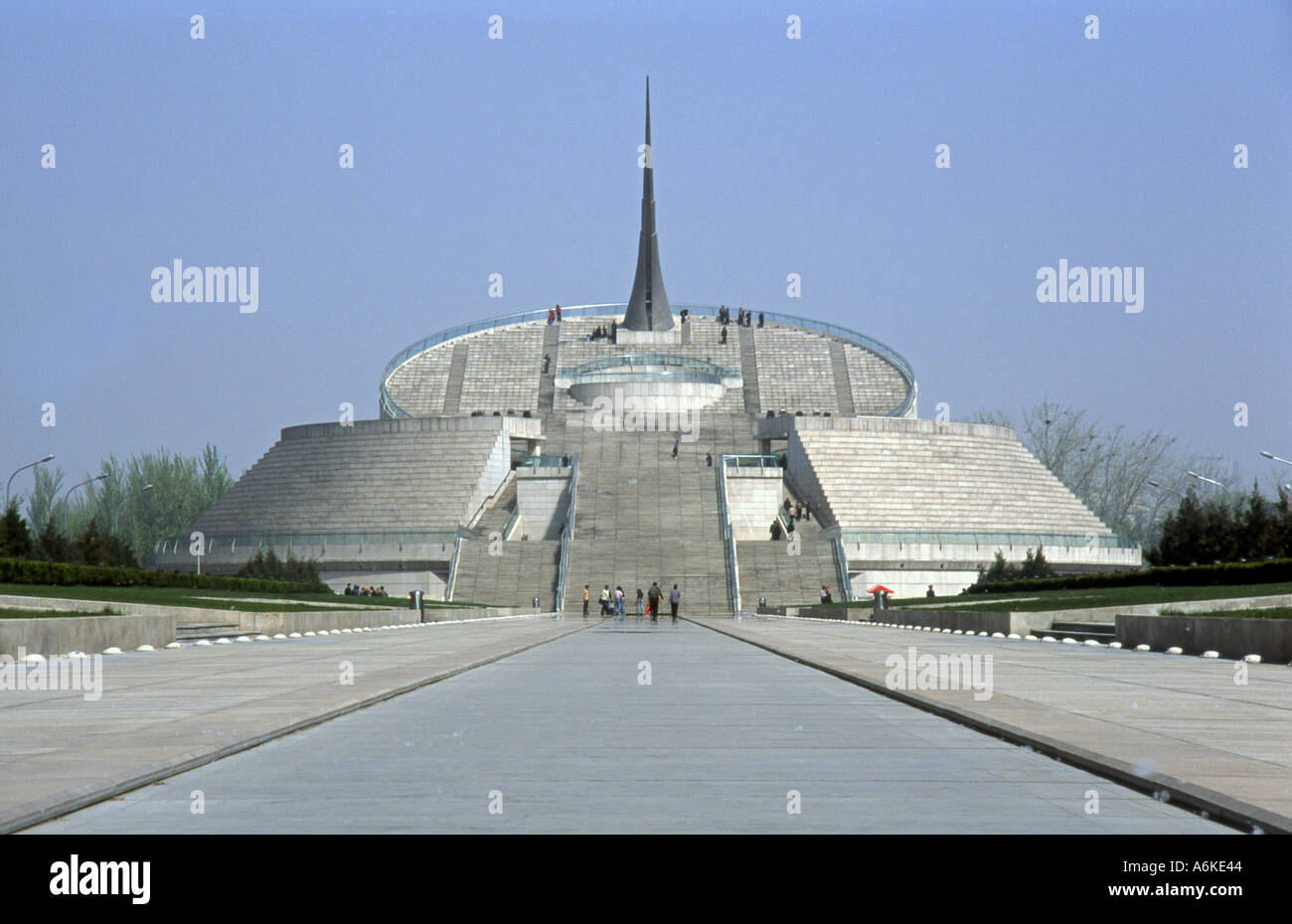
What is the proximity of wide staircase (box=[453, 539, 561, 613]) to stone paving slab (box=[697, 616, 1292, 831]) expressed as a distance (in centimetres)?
3456

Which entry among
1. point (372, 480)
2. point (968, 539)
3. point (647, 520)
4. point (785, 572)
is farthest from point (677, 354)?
point (785, 572)

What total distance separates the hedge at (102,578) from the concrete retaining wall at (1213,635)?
62.1ft

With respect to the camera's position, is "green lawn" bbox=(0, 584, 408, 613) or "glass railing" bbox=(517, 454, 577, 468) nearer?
"green lawn" bbox=(0, 584, 408, 613)

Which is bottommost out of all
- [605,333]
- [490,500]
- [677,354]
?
[490,500]

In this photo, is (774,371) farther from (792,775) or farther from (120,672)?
(792,775)

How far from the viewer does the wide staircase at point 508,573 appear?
52.2 m

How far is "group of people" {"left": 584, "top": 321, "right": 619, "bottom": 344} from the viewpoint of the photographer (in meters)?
96.2

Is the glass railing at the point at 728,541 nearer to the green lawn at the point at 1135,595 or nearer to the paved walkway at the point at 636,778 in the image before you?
the green lawn at the point at 1135,595

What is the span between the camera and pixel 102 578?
29078mm

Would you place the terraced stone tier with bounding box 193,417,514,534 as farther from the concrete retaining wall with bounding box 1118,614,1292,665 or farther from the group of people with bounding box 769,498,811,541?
the concrete retaining wall with bounding box 1118,614,1292,665

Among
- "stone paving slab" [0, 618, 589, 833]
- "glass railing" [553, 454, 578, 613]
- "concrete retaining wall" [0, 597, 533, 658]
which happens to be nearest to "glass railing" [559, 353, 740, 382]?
"glass railing" [553, 454, 578, 613]

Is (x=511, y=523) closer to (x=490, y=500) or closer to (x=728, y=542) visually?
(x=490, y=500)

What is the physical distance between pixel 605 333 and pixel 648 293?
13.7 ft

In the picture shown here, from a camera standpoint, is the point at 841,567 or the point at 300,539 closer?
the point at 841,567
